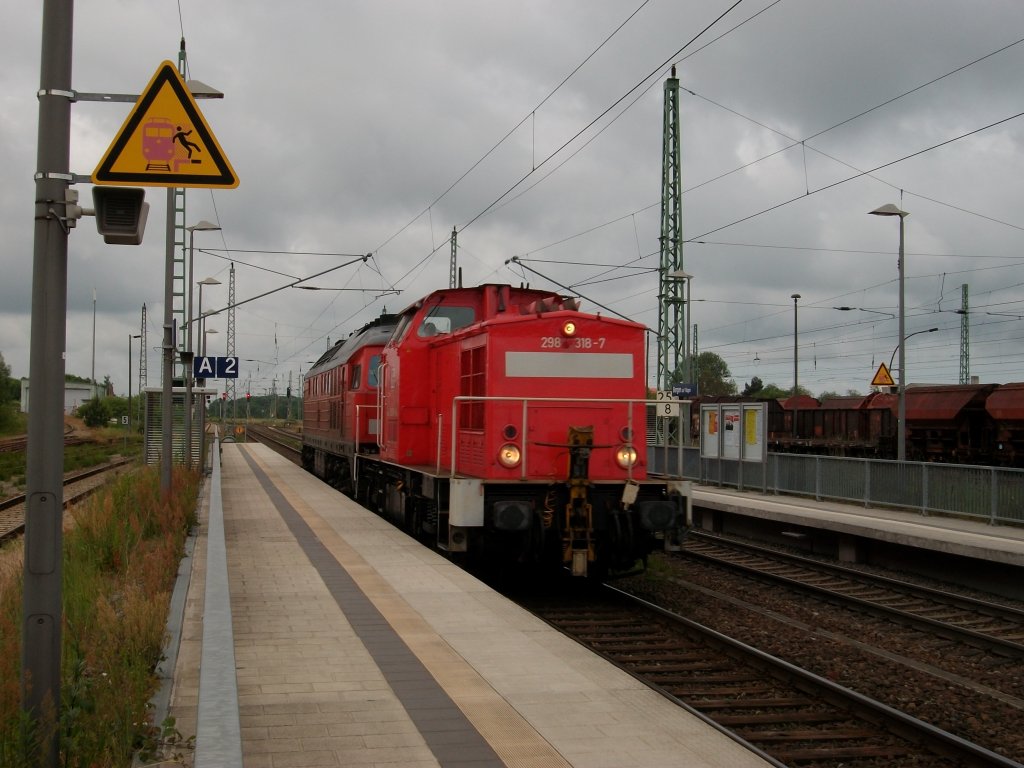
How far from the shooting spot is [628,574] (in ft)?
36.5

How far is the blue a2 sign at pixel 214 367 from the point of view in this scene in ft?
79.3

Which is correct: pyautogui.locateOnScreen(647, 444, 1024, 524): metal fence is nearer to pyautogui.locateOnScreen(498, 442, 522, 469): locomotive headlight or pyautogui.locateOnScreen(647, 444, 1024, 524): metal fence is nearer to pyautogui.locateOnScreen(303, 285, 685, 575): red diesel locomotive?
pyautogui.locateOnScreen(303, 285, 685, 575): red diesel locomotive

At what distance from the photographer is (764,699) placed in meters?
6.94

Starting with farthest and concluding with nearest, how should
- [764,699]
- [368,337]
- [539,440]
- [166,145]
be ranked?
1. [368,337]
2. [539,440]
3. [764,699]
4. [166,145]

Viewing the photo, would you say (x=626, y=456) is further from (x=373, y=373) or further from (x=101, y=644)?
(x=373, y=373)

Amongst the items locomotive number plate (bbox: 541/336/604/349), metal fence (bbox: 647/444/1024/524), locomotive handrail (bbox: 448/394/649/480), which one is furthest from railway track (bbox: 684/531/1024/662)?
locomotive number plate (bbox: 541/336/604/349)

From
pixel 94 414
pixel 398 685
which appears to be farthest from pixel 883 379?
pixel 94 414

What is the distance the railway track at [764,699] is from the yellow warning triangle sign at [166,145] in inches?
162

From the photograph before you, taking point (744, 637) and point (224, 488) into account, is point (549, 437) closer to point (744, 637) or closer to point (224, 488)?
point (744, 637)

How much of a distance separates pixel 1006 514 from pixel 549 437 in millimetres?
9005

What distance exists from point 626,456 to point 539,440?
3.29 feet

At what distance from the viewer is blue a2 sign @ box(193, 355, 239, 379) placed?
2416 cm

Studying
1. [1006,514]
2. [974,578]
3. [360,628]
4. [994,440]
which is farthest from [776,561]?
[994,440]

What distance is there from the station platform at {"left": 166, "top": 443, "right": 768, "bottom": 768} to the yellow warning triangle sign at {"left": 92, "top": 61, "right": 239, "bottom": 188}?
7.54 ft
